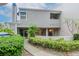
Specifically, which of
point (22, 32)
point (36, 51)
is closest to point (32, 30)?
point (22, 32)

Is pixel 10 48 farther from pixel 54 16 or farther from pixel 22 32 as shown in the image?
pixel 54 16

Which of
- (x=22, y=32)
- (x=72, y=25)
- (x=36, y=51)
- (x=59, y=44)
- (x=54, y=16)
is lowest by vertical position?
(x=36, y=51)

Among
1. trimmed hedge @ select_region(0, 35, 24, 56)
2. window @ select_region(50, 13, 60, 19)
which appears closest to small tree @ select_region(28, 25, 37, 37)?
window @ select_region(50, 13, 60, 19)

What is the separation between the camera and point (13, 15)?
3912mm

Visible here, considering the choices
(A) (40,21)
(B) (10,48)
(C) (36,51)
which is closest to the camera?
(B) (10,48)

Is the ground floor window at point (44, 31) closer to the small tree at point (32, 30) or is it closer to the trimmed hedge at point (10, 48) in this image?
the small tree at point (32, 30)

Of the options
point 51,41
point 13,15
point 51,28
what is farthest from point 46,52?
point 13,15

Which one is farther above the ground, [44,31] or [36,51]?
[44,31]

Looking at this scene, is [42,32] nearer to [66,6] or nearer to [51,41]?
[51,41]

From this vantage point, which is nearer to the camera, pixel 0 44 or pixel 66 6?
pixel 0 44

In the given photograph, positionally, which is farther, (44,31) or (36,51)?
(36,51)

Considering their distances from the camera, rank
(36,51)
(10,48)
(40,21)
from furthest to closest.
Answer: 1. (36,51)
2. (40,21)
3. (10,48)

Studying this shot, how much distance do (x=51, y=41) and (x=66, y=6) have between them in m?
0.88


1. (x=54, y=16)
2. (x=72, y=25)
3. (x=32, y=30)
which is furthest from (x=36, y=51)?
(x=72, y=25)
